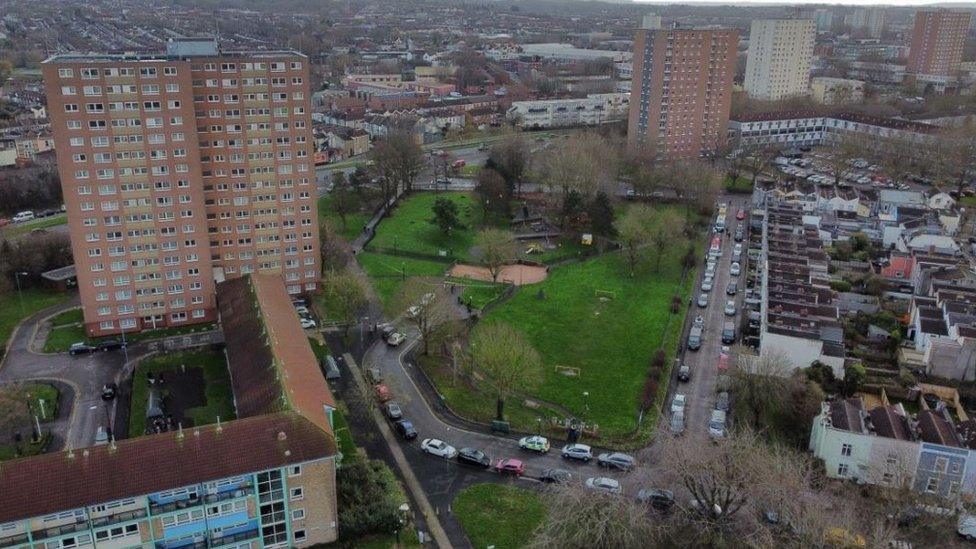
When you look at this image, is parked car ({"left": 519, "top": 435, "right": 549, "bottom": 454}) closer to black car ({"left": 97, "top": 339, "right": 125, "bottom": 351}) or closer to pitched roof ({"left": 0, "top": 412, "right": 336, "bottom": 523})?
pitched roof ({"left": 0, "top": 412, "right": 336, "bottom": 523})

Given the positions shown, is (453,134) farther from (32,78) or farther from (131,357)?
(32,78)

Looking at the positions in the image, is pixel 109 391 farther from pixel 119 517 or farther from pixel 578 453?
pixel 578 453

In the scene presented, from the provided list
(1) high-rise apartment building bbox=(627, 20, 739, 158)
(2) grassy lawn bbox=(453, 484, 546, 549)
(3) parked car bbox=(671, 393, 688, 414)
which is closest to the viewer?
(2) grassy lawn bbox=(453, 484, 546, 549)

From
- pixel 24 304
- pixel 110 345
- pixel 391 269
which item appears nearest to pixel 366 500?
pixel 110 345

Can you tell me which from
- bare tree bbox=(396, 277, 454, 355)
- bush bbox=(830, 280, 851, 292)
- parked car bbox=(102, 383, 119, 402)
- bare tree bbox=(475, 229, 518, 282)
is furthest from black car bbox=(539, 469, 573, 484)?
bush bbox=(830, 280, 851, 292)

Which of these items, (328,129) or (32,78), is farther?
(32,78)

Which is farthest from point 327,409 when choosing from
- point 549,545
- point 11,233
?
point 11,233

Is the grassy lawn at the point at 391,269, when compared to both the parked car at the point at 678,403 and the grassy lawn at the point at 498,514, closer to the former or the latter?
the parked car at the point at 678,403
